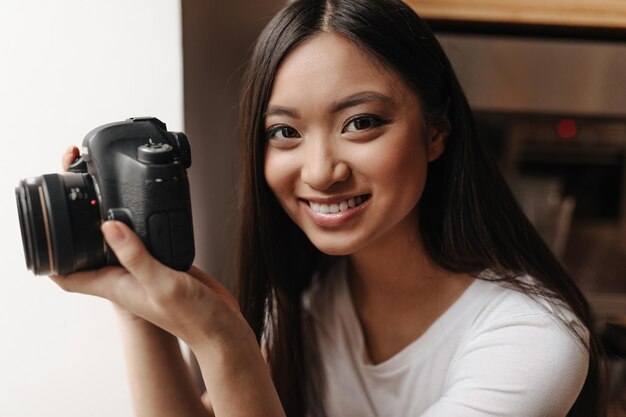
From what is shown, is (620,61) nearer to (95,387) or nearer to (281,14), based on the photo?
(281,14)

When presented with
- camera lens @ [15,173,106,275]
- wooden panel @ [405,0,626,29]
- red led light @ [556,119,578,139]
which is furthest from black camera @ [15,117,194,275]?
red led light @ [556,119,578,139]

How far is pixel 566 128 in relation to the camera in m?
1.19

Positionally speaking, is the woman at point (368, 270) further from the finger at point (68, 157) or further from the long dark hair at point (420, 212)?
the finger at point (68, 157)

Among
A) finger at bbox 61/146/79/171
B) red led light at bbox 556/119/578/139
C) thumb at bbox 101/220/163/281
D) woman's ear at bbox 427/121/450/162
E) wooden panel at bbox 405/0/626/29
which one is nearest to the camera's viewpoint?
thumb at bbox 101/220/163/281

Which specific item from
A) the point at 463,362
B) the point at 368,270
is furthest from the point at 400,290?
the point at 463,362

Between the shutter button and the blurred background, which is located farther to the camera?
the blurred background

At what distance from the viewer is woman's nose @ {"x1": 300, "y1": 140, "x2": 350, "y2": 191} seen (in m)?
0.68

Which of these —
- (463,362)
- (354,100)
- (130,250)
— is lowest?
(463,362)

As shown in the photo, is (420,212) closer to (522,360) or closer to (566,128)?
(522,360)

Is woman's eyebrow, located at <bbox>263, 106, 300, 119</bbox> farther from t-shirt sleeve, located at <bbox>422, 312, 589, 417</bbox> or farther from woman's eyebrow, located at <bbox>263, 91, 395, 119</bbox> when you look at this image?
t-shirt sleeve, located at <bbox>422, 312, 589, 417</bbox>

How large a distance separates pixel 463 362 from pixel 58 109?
0.62m

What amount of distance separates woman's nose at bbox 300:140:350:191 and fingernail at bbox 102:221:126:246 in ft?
0.86

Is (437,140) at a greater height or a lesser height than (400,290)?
greater

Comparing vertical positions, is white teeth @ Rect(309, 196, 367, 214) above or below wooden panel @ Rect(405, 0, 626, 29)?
below
